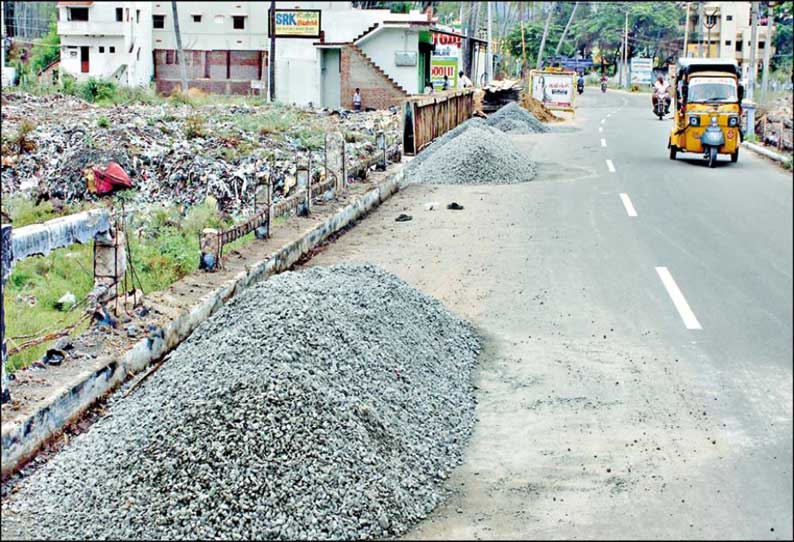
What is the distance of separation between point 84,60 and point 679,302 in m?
55.5

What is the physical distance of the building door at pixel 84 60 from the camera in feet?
199

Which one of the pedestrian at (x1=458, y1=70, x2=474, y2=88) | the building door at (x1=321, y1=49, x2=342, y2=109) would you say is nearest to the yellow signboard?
the building door at (x1=321, y1=49, x2=342, y2=109)

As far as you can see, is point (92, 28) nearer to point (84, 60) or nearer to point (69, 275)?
point (84, 60)

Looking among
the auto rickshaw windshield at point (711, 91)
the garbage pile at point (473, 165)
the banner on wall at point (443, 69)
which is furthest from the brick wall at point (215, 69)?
the auto rickshaw windshield at point (711, 91)

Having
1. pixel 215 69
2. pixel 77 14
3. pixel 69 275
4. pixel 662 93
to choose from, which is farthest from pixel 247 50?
pixel 69 275

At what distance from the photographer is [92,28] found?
58812mm

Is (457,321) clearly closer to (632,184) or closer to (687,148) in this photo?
(632,184)

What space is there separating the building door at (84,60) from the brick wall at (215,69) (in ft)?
13.0

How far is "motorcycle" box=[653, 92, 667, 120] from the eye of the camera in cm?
4284

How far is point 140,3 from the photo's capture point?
191 feet

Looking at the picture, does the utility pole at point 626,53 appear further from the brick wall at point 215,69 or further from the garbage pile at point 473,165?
the garbage pile at point 473,165

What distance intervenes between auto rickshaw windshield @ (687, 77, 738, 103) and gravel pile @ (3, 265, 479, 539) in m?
16.2

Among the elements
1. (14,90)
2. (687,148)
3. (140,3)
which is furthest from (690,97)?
(140,3)

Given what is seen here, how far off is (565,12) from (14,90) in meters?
64.6
